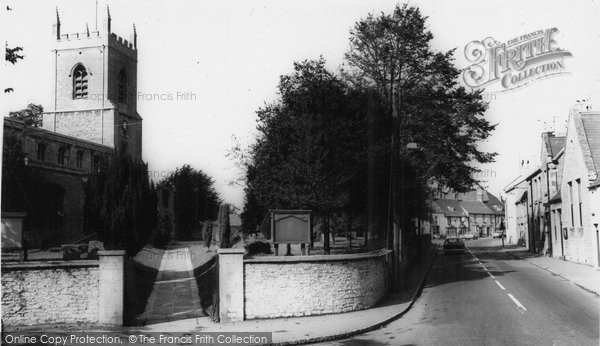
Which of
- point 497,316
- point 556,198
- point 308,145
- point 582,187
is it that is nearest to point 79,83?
point 308,145

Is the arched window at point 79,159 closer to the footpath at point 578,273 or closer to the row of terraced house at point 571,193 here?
the footpath at point 578,273

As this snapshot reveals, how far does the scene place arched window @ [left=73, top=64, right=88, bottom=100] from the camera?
61.7 m

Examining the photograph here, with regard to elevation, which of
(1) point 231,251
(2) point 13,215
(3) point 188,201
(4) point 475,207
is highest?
(3) point 188,201

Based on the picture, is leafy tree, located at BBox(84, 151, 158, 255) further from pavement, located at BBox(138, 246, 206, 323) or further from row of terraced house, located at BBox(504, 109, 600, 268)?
row of terraced house, located at BBox(504, 109, 600, 268)

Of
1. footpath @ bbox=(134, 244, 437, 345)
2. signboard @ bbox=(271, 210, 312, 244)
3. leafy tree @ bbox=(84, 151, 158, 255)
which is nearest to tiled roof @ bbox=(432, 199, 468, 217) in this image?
leafy tree @ bbox=(84, 151, 158, 255)

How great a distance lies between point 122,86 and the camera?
6444 centimetres

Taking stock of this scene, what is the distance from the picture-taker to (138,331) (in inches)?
517

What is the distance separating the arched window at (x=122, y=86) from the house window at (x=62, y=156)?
58.8ft

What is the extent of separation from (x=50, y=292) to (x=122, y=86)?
54731 millimetres

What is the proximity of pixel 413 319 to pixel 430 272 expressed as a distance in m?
14.5

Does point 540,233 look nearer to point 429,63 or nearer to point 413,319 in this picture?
point 429,63

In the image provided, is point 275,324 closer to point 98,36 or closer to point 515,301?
point 515,301

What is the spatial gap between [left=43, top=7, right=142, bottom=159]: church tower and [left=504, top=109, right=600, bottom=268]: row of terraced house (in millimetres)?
42462

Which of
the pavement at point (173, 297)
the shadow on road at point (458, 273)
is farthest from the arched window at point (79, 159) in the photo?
the shadow on road at point (458, 273)
